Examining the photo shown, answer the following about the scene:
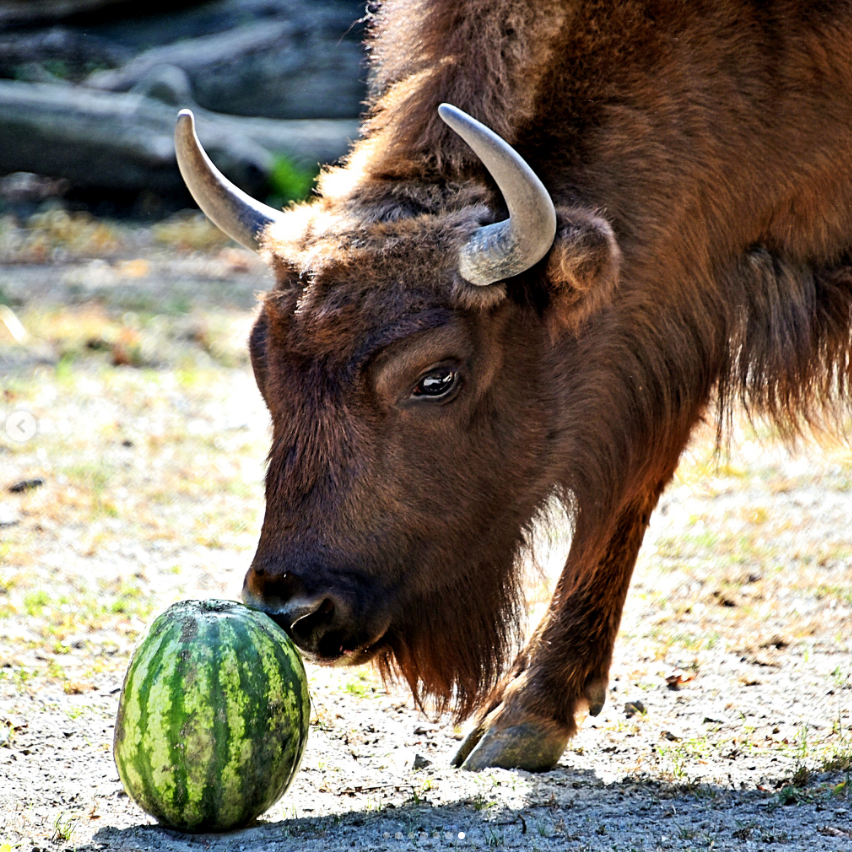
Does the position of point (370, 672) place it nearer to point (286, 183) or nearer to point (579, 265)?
point (579, 265)

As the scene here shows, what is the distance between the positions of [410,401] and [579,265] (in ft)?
1.81

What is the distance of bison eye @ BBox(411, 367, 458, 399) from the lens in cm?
321

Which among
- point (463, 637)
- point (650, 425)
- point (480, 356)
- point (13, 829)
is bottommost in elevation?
point (13, 829)

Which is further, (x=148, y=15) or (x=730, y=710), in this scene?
(x=148, y=15)

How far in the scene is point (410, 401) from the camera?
3.21 metres

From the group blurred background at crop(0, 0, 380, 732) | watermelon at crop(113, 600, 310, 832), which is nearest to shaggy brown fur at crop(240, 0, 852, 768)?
watermelon at crop(113, 600, 310, 832)

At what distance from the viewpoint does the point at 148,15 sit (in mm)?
12797

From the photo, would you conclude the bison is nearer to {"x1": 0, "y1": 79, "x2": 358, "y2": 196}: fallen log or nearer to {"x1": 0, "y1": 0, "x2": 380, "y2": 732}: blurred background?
{"x1": 0, "y1": 0, "x2": 380, "y2": 732}: blurred background

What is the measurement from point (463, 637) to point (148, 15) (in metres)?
10.9

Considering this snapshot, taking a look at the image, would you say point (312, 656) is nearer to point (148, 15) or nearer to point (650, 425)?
point (650, 425)

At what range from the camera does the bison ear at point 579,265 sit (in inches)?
126

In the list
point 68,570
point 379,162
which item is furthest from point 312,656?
point 68,570

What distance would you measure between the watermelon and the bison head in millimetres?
191

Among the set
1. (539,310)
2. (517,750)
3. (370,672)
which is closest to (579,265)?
(539,310)
